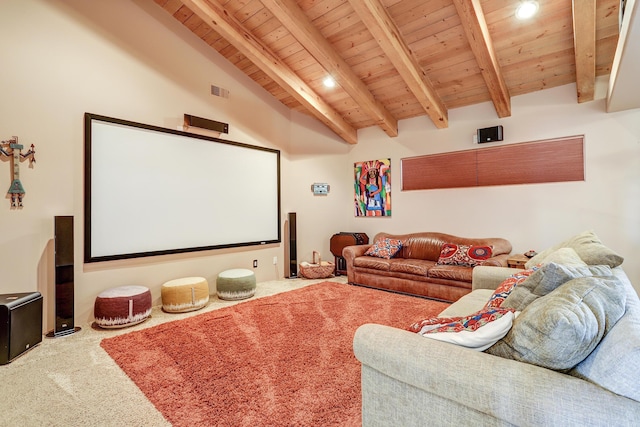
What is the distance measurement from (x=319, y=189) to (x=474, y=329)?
4.70m

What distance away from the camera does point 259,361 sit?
2479mm

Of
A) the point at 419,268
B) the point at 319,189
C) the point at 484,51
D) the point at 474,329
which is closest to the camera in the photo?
the point at 474,329

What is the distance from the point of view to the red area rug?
1.87 meters

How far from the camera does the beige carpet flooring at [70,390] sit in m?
1.82

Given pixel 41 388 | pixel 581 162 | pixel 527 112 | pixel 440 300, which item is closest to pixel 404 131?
pixel 527 112

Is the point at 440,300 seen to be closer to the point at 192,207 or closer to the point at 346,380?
the point at 346,380

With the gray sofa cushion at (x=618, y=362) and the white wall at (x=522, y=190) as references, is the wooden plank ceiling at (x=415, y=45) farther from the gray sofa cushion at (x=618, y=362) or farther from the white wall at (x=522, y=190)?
the gray sofa cushion at (x=618, y=362)

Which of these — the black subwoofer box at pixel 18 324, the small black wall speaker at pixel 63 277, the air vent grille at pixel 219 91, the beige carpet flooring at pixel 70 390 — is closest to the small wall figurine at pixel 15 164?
the small black wall speaker at pixel 63 277

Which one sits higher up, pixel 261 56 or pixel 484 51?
pixel 261 56

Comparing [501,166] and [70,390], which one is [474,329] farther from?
[501,166]

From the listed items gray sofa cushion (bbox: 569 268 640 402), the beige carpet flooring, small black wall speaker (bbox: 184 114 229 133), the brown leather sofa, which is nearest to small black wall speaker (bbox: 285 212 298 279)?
the brown leather sofa

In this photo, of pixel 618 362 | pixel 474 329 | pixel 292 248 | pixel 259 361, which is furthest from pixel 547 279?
pixel 292 248

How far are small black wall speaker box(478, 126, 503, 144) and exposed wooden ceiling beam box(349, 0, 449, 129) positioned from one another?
1.95ft

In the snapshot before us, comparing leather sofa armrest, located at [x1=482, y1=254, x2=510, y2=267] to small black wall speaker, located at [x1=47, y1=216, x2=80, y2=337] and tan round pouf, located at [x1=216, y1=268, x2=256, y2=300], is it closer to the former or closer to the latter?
tan round pouf, located at [x1=216, y1=268, x2=256, y2=300]
